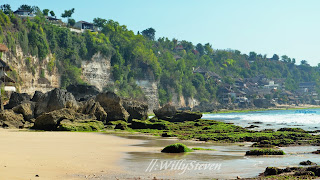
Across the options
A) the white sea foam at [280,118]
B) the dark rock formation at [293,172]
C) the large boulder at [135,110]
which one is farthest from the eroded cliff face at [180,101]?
the dark rock formation at [293,172]

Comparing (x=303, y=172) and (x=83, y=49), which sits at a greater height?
(x=83, y=49)

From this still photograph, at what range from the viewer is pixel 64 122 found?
2770 centimetres

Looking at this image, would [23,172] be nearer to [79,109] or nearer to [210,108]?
[79,109]

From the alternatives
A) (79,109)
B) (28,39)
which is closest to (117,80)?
(28,39)

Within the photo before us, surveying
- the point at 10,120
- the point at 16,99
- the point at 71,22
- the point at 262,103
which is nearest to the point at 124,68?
the point at 71,22

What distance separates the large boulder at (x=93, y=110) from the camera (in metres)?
33.7

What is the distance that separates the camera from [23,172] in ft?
34.2

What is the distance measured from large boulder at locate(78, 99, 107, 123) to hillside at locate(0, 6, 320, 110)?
33.5m

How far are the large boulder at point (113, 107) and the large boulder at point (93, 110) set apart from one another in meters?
2.46

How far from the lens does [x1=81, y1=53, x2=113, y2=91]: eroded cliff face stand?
280 feet

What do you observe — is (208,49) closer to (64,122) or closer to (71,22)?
(71,22)

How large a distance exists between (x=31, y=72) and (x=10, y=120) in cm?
4288

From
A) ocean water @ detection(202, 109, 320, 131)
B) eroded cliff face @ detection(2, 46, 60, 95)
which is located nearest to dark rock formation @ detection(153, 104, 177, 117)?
ocean water @ detection(202, 109, 320, 131)

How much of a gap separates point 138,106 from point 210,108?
67.5 meters
